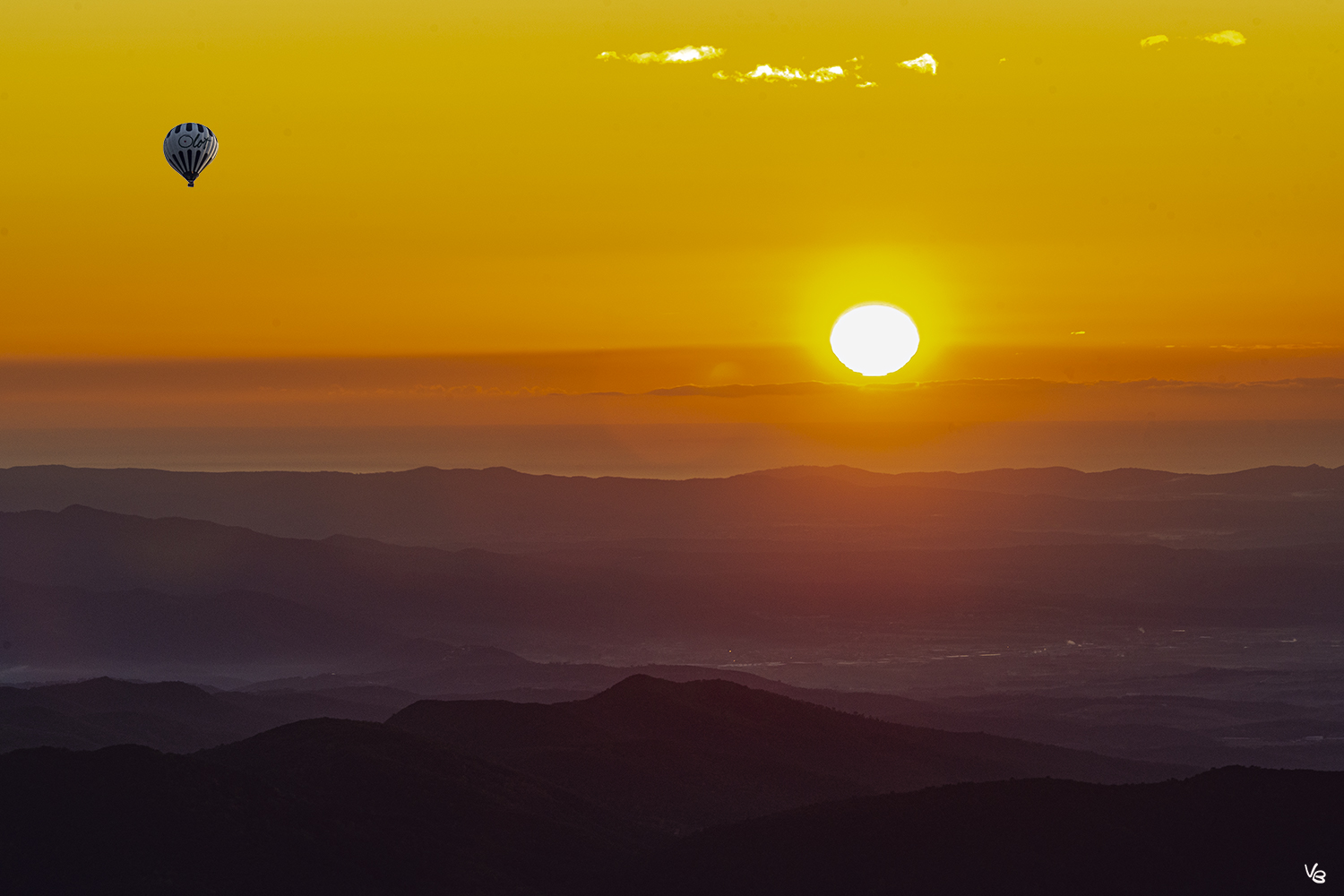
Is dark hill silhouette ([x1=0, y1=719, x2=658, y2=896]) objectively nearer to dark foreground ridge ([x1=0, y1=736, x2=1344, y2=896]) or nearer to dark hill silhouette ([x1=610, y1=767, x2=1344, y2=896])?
dark foreground ridge ([x1=0, y1=736, x2=1344, y2=896])

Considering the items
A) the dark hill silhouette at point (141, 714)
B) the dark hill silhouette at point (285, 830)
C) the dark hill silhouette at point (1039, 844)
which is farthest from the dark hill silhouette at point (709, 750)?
the dark hill silhouette at point (141, 714)

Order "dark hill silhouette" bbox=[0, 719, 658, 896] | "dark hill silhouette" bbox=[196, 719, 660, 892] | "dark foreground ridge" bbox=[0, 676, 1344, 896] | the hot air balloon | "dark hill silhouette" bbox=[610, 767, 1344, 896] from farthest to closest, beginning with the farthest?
the hot air balloon
"dark hill silhouette" bbox=[196, 719, 660, 892]
"dark hill silhouette" bbox=[0, 719, 658, 896]
"dark foreground ridge" bbox=[0, 676, 1344, 896]
"dark hill silhouette" bbox=[610, 767, 1344, 896]

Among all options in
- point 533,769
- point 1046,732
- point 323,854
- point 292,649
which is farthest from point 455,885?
point 292,649

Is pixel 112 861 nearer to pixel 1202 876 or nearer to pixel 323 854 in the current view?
pixel 323 854

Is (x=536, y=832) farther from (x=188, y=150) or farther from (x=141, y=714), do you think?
(x=141, y=714)

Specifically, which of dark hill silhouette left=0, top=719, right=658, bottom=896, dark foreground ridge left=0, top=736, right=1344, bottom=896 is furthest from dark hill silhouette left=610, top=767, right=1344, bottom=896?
dark hill silhouette left=0, top=719, right=658, bottom=896

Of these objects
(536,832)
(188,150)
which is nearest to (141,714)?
(188,150)

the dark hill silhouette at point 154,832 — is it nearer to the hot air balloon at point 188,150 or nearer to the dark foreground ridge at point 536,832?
the dark foreground ridge at point 536,832
